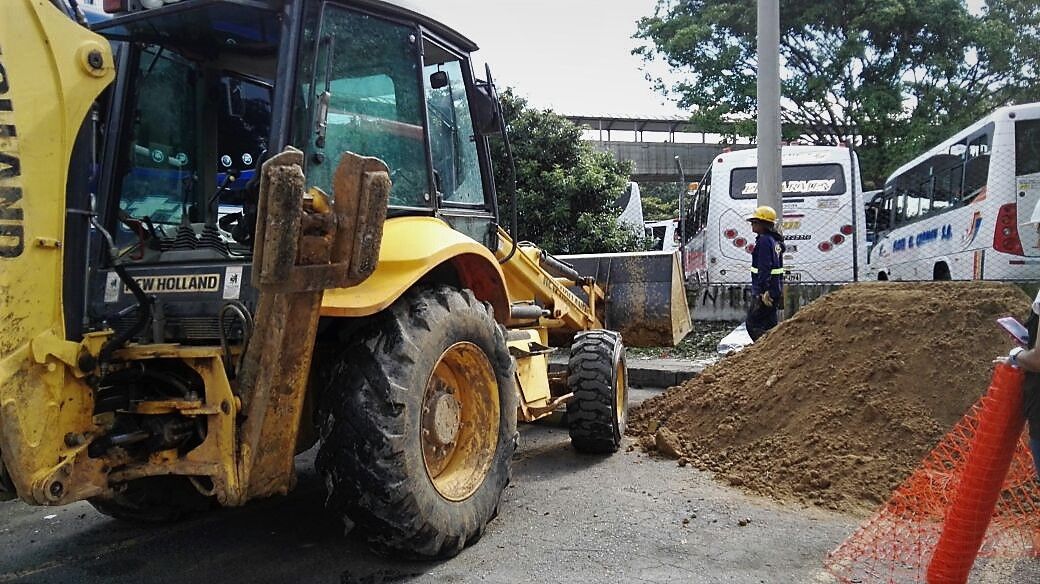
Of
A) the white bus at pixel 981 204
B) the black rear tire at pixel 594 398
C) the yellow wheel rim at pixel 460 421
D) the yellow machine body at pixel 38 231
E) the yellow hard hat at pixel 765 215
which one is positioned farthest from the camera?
the white bus at pixel 981 204

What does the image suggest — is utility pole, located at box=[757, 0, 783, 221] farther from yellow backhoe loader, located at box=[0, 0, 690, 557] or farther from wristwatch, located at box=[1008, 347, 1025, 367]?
wristwatch, located at box=[1008, 347, 1025, 367]

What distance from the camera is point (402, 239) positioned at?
330 cm

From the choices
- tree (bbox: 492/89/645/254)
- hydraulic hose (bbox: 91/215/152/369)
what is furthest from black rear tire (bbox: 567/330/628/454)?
tree (bbox: 492/89/645/254)

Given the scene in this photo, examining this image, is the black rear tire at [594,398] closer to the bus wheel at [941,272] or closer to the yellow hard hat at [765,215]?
the yellow hard hat at [765,215]

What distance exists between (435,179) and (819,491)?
2.69 meters

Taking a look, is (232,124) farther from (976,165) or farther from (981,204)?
(976,165)

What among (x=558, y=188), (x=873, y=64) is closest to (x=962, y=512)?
(x=558, y=188)

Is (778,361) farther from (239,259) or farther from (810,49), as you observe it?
(810,49)

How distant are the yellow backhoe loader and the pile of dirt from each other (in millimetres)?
1837

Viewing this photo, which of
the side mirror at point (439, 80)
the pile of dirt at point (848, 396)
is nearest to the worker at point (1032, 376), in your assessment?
the pile of dirt at point (848, 396)

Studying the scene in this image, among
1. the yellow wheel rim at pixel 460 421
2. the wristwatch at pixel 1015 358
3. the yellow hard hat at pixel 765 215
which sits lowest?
the yellow wheel rim at pixel 460 421

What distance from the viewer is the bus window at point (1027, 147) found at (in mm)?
9266

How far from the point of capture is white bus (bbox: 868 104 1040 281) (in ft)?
30.0

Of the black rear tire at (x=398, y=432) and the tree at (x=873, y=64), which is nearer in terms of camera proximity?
the black rear tire at (x=398, y=432)
